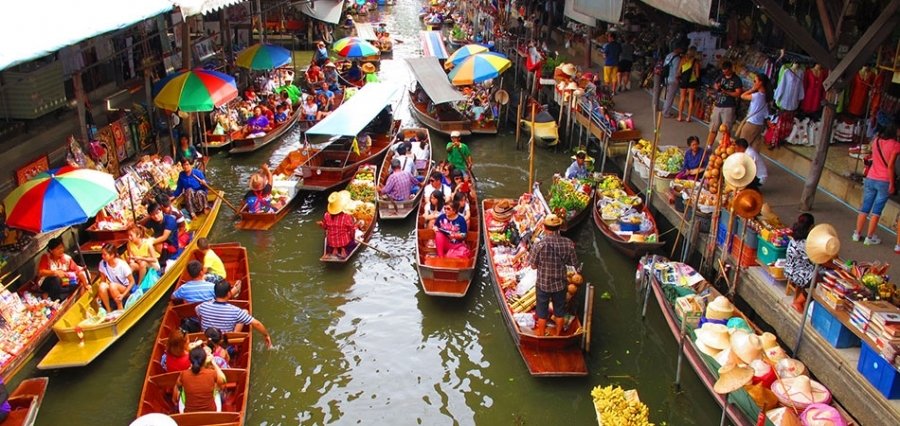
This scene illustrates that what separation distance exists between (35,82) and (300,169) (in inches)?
248

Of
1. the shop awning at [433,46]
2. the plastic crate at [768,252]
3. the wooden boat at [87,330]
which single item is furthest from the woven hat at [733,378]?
the shop awning at [433,46]

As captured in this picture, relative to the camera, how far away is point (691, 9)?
11438mm

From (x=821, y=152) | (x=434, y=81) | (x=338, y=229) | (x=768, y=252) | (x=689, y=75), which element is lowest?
(x=338, y=229)

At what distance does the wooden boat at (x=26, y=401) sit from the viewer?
7.98m

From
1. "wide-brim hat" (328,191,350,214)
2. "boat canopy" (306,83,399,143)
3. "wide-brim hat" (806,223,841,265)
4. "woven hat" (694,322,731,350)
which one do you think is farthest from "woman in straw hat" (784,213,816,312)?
"boat canopy" (306,83,399,143)

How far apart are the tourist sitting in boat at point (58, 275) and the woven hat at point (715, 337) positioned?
8.92 metres

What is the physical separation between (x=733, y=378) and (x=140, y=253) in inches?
350

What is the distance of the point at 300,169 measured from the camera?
53.1 feet

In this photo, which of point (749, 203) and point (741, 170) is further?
point (741, 170)

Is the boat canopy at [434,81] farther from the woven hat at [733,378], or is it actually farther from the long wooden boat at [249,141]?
the woven hat at [733,378]

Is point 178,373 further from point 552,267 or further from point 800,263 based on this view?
point 800,263

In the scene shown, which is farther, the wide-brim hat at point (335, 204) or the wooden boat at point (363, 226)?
the wooden boat at point (363, 226)

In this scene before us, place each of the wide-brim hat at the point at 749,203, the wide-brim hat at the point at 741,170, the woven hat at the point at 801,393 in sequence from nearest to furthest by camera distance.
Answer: the woven hat at the point at 801,393
the wide-brim hat at the point at 749,203
the wide-brim hat at the point at 741,170

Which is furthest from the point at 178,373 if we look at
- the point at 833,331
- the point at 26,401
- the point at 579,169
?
the point at 579,169
